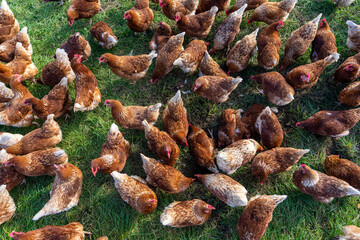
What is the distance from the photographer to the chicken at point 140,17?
15.9ft

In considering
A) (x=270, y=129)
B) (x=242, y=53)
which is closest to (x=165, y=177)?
(x=270, y=129)

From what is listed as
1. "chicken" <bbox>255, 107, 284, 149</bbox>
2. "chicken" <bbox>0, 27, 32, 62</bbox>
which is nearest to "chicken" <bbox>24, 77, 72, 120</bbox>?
"chicken" <bbox>0, 27, 32, 62</bbox>

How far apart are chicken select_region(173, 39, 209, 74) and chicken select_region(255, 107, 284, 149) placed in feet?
5.20

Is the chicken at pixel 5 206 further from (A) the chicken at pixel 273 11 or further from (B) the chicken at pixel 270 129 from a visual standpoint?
(A) the chicken at pixel 273 11

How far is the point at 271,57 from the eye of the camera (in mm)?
4379

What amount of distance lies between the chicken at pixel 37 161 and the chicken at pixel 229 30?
355 centimetres

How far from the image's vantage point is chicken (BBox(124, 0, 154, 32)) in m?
4.86

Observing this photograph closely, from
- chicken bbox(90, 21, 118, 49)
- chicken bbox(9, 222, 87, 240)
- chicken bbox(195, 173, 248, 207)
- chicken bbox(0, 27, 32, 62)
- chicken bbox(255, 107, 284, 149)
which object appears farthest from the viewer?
chicken bbox(90, 21, 118, 49)

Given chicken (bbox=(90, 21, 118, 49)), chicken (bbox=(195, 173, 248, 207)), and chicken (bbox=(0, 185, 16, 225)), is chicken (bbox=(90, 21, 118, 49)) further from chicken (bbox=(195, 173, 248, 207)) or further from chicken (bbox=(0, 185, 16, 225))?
chicken (bbox=(195, 173, 248, 207))

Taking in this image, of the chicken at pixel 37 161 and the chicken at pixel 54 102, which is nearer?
the chicken at pixel 37 161

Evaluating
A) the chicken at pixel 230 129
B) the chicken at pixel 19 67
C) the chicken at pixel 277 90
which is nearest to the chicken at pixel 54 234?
the chicken at pixel 230 129

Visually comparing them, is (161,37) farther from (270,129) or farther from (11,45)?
(11,45)

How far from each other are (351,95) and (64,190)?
5063 millimetres

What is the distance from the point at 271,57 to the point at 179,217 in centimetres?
325
